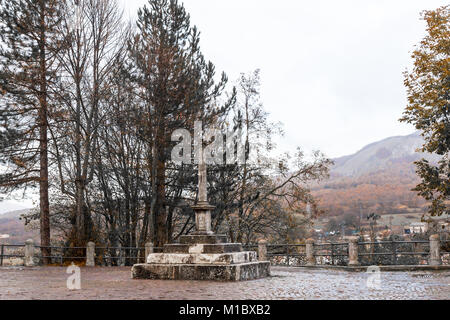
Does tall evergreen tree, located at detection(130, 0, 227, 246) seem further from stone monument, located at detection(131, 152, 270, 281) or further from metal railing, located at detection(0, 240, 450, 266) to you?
stone monument, located at detection(131, 152, 270, 281)

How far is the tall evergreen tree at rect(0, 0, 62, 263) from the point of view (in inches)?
872

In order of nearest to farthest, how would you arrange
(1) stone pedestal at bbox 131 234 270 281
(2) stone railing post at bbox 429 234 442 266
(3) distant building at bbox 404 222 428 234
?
(1) stone pedestal at bbox 131 234 270 281 < (2) stone railing post at bbox 429 234 442 266 < (3) distant building at bbox 404 222 428 234

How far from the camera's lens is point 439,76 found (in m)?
22.2

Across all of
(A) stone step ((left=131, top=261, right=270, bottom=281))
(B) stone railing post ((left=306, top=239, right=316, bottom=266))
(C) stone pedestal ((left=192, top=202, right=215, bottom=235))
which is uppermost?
(C) stone pedestal ((left=192, top=202, right=215, bottom=235))

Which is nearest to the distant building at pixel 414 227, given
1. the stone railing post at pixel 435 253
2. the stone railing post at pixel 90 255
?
the stone railing post at pixel 435 253

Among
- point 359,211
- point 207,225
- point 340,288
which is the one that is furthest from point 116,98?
point 359,211

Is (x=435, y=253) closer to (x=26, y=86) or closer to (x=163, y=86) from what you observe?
(x=163, y=86)

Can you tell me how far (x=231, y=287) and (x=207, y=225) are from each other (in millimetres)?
3633

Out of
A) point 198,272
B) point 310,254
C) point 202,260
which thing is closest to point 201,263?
point 202,260

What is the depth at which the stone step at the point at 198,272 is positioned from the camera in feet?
40.3

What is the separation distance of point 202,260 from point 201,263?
102 millimetres

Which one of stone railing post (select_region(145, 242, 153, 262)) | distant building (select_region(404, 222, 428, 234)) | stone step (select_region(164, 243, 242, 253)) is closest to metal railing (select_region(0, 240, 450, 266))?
stone railing post (select_region(145, 242, 153, 262))

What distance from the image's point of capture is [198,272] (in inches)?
498

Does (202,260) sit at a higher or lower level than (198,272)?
higher
